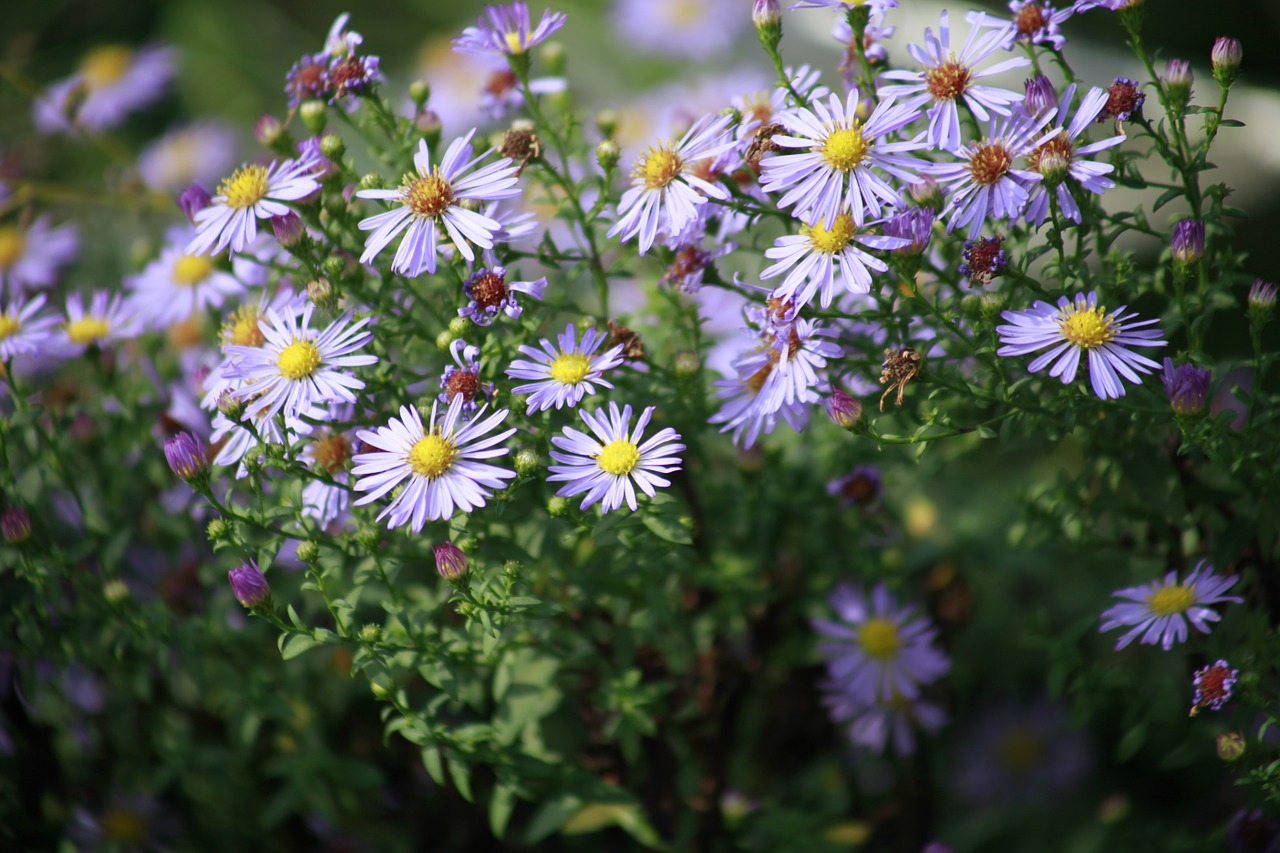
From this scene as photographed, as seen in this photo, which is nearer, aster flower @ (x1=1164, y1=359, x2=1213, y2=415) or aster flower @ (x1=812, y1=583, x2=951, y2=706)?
aster flower @ (x1=1164, y1=359, x2=1213, y2=415)

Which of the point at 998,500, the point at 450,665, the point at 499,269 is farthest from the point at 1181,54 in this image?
the point at 450,665

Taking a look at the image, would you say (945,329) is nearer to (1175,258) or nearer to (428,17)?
(1175,258)

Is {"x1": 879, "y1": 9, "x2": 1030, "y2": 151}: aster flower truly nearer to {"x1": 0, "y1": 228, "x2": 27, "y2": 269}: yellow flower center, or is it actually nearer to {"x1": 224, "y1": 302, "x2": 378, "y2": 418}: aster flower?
{"x1": 224, "y1": 302, "x2": 378, "y2": 418}: aster flower

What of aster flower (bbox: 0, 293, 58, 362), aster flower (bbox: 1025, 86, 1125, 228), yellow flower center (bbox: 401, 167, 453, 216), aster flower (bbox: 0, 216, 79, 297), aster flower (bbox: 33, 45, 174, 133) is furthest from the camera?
aster flower (bbox: 33, 45, 174, 133)

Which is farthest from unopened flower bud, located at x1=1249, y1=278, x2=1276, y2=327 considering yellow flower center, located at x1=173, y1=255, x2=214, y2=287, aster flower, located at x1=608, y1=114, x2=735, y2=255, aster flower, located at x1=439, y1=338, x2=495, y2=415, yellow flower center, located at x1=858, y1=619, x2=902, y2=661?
yellow flower center, located at x1=173, y1=255, x2=214, y2=287

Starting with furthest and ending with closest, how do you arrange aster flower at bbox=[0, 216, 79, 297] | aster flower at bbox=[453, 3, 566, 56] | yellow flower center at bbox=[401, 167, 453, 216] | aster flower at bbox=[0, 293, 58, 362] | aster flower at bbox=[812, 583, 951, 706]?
1. aster flower at bbox=[0, 216, 79, 297]
2. aster flower at bbox=[812, 583, 951, 706]
3. aster flower at bbox=[0, 293, 58, 362]
4. aster flower at bbox=[453, 3, 566, 56]
5. yellow flower center at bbox=[401, 167, 453, 216]

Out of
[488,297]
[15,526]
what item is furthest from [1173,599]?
[15,526]
